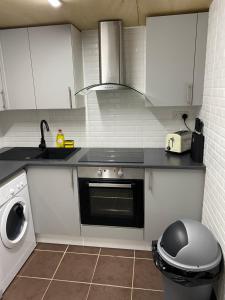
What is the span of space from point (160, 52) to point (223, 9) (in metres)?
0.60

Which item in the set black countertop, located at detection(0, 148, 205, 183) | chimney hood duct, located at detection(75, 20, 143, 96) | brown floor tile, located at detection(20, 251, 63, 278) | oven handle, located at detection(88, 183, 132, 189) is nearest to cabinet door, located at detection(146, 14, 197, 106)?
chimney hood duct, located at detection(75, 20, 143, 96)

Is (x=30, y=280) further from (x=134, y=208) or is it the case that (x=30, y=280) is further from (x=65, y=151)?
(x=65, y=151)

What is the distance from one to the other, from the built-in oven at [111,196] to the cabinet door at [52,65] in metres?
0.77

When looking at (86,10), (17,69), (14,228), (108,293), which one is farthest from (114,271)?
(86,10)

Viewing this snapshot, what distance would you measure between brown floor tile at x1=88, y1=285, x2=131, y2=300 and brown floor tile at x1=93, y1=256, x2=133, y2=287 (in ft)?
0.19

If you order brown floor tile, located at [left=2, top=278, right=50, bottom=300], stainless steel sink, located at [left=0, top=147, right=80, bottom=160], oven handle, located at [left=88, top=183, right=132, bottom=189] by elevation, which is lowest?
brown floor tile, located at [left=2, top=278, right=50, bottom=300]

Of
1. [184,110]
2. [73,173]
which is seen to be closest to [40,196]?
[73,173]

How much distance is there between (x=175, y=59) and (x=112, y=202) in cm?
142

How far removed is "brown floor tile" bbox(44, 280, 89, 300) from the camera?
176cm

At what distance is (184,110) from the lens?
93.6 inches

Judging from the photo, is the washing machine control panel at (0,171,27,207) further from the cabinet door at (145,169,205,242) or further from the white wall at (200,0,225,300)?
the white wall at (200,0,225,300)

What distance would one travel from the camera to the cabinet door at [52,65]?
210cm

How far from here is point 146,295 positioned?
1755 millimetres

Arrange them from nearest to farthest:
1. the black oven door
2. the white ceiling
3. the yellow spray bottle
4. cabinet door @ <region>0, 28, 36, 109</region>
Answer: the white ceiling
the black oven door
cabinet door @ <region>0, 28, 36, 109</region>
the yellow spray bottle
